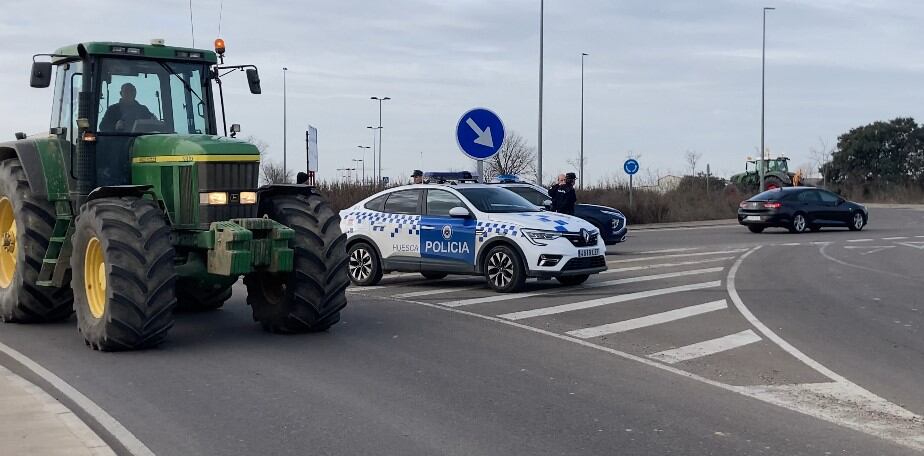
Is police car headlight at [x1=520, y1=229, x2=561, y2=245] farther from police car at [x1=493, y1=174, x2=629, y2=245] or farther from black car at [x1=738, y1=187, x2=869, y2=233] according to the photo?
black car at [x1=738, y1=187, x2=869, y2=233]

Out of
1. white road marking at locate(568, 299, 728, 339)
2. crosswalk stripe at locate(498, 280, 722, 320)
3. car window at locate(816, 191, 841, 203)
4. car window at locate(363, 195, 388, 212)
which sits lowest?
white road marking at locate(568, 299, 728, 339)

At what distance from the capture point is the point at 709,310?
47.7 ft

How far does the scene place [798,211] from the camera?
35281 mm

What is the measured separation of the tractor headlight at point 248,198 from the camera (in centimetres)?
1160

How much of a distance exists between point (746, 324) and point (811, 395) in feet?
14.0

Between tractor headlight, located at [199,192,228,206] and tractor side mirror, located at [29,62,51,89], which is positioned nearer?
tractor headlight, located at [199,192,228,206]

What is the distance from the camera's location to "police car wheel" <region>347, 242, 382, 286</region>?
708 inches

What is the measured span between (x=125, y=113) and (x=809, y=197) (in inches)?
1090

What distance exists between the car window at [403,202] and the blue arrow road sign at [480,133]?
4.47 ft

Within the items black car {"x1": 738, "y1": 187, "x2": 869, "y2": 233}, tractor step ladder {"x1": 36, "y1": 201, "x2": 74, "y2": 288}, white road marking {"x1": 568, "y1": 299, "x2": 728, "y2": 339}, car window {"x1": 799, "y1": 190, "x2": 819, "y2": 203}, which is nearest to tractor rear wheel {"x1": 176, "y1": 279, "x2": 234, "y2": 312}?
tractor step ladder {"x1": 36, "y1": 201, "x2": 74, "y2": 288}

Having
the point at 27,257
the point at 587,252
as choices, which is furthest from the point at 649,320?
the point at 27,257

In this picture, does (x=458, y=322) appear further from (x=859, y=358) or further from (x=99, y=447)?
(x=99, y=447)

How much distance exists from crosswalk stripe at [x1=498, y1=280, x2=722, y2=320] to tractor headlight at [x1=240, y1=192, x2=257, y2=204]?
3645mm

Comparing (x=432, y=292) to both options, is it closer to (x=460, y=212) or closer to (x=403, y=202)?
(x=460, y=212)
